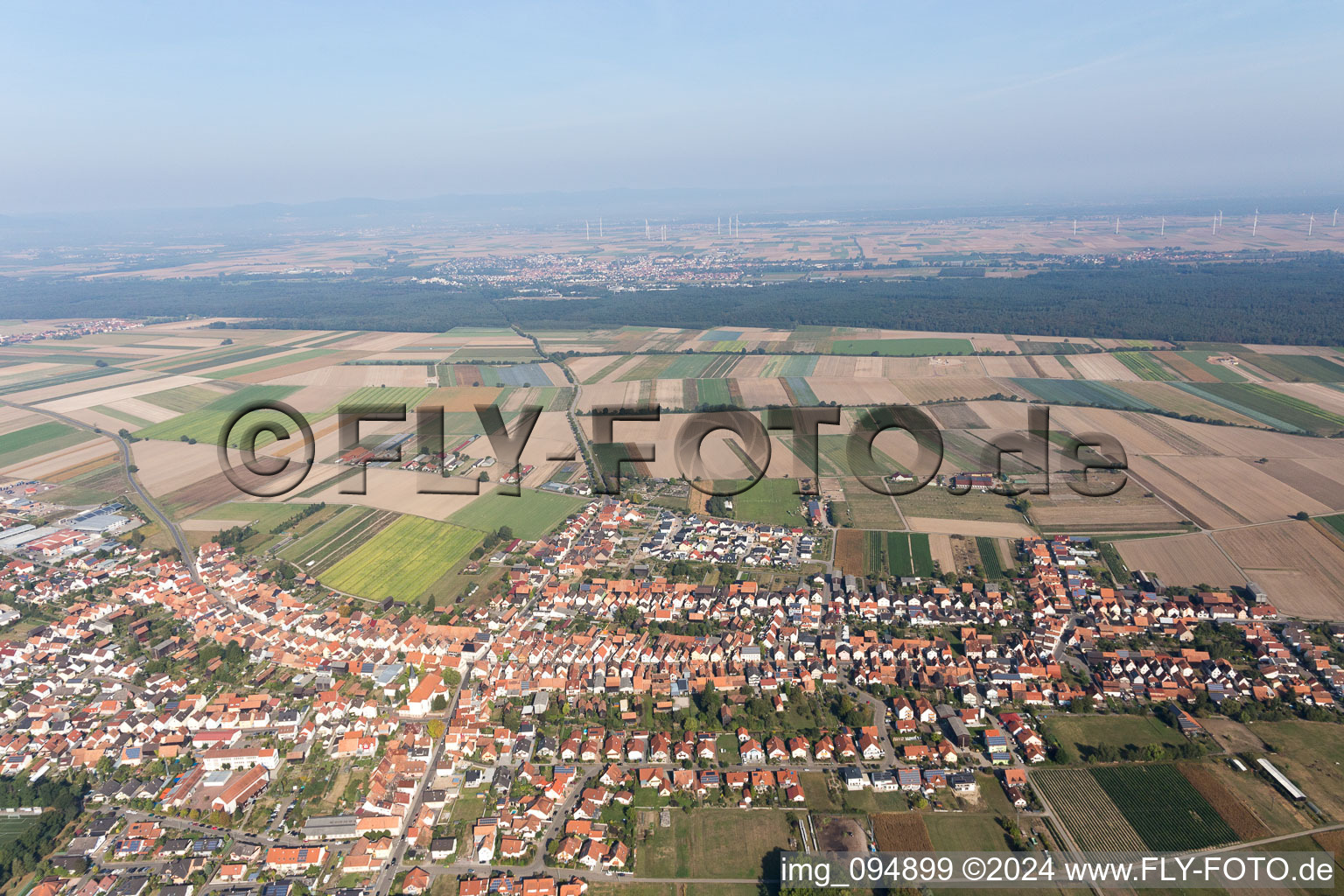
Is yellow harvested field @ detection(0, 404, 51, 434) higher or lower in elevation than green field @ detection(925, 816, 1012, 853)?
higher

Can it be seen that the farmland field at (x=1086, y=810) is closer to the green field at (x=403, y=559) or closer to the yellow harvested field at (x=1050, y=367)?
the green field at (x=403, y=559)

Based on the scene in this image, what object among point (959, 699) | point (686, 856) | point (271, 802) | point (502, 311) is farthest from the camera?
point (502, 311)

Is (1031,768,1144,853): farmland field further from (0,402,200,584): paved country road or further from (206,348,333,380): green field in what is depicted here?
(206,348,333,380): green field

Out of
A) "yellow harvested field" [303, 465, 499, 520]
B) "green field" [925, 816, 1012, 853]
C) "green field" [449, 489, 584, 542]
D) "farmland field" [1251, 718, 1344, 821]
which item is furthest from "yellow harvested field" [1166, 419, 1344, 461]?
"yellow harvested field" [303, 465, 499, 520]

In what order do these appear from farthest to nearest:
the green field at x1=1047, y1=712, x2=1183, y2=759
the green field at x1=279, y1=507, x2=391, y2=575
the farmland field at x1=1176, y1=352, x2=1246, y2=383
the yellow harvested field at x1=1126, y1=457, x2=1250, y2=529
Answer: the farmland field at x1=1176, y1=352, x2=1246, y2=383
the yellow harvested field at x1=1126, y1=457, x2=1250, y2=529
the green field at x1=279, y1=507, x2=391, y2=575
the green field at x1=1047, y1=712, x2=1183, y2=759

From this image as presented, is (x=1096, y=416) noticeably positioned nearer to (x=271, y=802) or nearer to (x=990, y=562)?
(x=990, y=562)

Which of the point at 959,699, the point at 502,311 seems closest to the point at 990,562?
the point at 959,699

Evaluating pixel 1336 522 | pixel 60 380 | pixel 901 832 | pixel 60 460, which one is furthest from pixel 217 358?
pixel 1336 522
